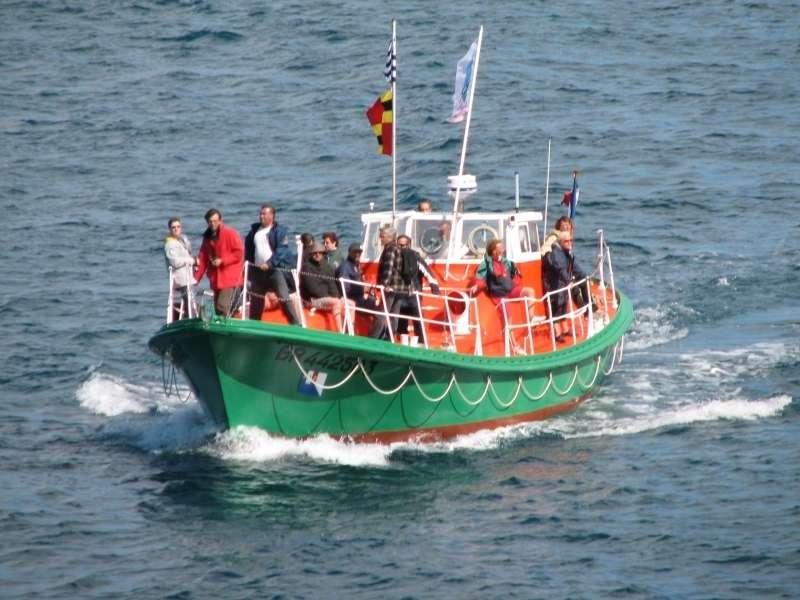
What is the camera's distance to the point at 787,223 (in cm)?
3584

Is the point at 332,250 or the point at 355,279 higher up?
the point at 332,250

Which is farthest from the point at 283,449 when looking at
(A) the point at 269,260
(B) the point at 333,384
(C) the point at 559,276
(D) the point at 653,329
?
(D) the point at 653,329

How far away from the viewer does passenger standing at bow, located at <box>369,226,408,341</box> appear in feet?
71.4

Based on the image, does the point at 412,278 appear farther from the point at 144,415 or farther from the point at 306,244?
the point at 144,415

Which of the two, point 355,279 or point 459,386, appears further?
point 459,386

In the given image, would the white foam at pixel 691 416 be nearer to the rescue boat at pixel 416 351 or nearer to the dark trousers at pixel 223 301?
the rescue boat at pixel 416 351

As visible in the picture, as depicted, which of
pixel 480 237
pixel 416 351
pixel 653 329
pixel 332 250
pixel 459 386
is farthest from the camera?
pixel 653 329

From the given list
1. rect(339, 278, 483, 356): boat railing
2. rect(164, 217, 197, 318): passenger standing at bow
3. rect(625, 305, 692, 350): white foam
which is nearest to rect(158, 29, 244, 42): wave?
rect(625, 305, 692, 350): white foam

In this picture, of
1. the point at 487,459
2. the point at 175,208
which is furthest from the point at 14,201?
the point at 487,459

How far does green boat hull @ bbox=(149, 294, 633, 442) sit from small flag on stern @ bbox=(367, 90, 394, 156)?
143 inches

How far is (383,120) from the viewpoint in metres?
23.5

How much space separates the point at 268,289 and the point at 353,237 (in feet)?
41.4

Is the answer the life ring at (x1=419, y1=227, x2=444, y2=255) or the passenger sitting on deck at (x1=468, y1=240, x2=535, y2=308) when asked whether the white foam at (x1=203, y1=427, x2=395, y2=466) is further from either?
the life ring at (x1=419, y1=227, x2=444, y2=255)

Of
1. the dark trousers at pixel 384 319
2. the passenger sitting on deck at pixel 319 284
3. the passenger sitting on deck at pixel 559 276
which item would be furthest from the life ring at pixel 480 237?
the passenger sitting on deck at pixel 319 284
